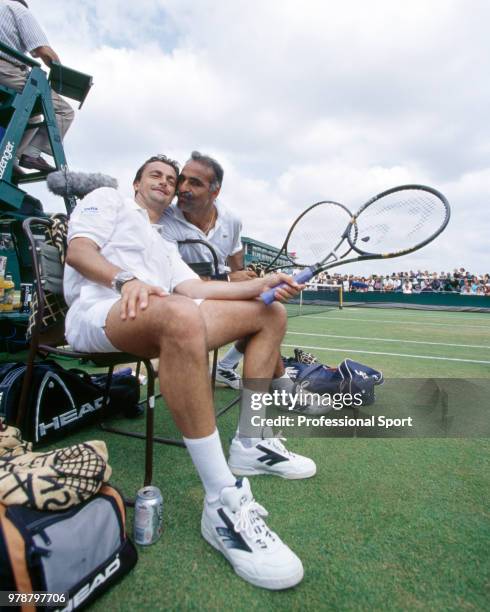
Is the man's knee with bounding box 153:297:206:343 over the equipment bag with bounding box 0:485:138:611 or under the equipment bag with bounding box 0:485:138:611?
over

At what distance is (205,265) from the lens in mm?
3117

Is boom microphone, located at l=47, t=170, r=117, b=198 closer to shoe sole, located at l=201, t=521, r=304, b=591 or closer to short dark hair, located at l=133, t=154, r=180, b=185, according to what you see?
short dark hair, located at l=133, t=154, r=180, b=185

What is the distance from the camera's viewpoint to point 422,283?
25.8m

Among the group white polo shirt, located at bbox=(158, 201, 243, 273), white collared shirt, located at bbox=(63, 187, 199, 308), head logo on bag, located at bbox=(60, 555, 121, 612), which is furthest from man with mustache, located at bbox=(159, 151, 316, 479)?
head logo on bag, located at bbox=(60, 555, 121, 612)

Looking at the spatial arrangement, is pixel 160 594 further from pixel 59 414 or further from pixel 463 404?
pixel 463 404

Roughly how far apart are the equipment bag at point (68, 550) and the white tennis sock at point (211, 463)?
11.8 inches

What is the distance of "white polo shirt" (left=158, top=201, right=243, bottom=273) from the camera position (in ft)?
9.62

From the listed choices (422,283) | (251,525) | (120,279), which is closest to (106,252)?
(120,279)

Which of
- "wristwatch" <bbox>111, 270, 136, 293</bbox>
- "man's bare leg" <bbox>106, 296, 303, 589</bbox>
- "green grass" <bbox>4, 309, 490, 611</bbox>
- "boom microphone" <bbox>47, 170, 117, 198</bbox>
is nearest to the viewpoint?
"green grass" <bbox>4, 309, 490, 611</bbox>

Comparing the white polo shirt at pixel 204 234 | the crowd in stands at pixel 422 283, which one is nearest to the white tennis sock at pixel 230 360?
the white polo shirt at pixel 204 234

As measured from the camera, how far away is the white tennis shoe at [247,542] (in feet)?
3.99

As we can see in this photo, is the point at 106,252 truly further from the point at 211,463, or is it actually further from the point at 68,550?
the point at 68,550

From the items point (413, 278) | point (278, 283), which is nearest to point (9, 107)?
point (278, 283)

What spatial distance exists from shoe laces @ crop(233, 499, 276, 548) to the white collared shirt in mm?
1094
